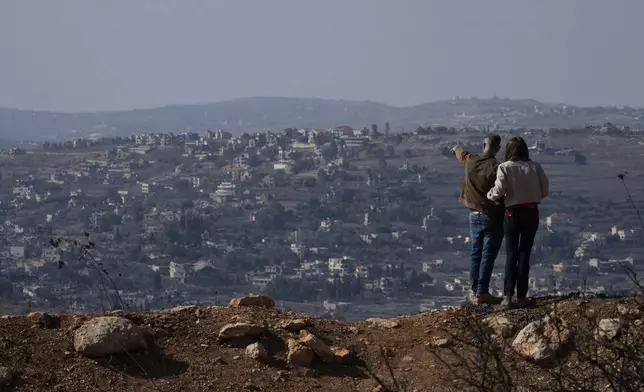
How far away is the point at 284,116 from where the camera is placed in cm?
12044

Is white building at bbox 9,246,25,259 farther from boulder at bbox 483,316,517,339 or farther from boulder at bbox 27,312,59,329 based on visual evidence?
boulder at bbox 483,316,517,339

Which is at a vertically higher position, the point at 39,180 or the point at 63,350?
the point at 63,350

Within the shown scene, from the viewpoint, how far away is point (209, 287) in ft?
106

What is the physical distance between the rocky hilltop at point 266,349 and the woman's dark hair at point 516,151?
46.1 inches

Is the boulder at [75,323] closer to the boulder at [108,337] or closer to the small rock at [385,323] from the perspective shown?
the boulder at [108,337]

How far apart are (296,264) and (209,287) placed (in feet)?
19.6

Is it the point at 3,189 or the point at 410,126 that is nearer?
the point at 3,189

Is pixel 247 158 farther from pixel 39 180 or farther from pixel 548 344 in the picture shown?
pixel 548 344

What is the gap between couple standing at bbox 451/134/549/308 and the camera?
26.3ft

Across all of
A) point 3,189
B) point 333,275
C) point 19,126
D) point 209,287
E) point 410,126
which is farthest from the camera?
point 19,126

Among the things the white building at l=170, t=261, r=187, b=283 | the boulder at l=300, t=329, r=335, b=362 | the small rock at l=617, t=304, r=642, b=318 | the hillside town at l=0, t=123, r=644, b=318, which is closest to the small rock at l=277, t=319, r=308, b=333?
the boulder at l=300, t=329, r=335, b=362

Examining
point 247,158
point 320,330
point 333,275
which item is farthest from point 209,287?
point 247,158

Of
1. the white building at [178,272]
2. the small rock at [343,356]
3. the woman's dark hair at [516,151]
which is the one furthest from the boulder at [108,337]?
the white building at [178,272]

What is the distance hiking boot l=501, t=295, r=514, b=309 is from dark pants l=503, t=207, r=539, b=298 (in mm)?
34
